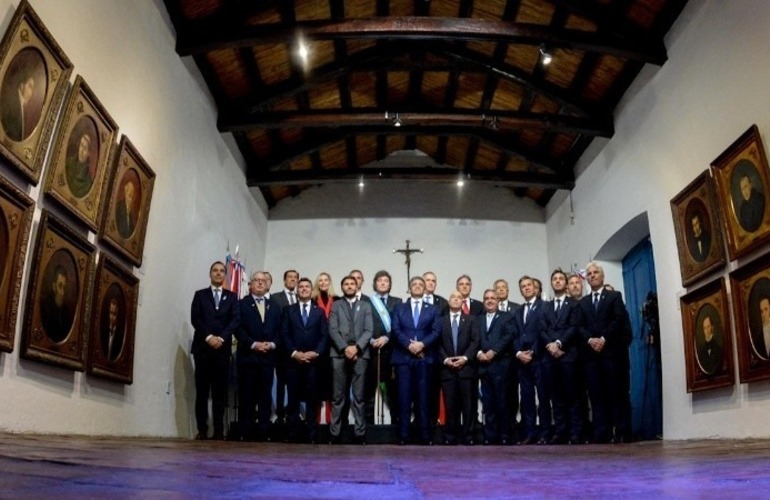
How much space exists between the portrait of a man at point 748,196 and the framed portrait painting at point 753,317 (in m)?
0.34

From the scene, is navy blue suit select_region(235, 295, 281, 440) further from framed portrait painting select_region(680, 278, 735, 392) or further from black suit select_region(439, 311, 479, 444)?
framed portrait painting select_region(680, 278, 735, 392)

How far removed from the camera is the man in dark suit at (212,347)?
21.3 ft

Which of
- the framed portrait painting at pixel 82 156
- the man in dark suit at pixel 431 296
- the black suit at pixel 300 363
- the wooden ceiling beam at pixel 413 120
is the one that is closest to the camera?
the framed portrait painting at pixel 82 156

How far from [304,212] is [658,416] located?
7.04 m

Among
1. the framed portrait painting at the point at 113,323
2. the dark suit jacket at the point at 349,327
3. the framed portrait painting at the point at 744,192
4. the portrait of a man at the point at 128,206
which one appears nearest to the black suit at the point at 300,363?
the dark suit jacket at the point at 349,327

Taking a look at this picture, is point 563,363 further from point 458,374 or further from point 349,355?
point 349,355

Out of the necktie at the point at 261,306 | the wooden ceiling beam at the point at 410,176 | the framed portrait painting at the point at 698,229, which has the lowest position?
the necktie at the point at 261,306

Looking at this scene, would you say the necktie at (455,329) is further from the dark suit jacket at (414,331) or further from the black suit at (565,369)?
the black suit at (565,369)

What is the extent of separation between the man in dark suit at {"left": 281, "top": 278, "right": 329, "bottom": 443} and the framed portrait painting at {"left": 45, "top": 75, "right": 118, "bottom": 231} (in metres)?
2.22

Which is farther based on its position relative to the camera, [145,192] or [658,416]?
[658,416]

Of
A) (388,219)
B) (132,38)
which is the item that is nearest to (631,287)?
(388,219)

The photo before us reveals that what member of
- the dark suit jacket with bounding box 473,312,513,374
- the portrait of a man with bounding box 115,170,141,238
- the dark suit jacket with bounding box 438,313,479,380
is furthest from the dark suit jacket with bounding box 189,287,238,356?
the dark suit jacket with bounding box 473,312,513,374

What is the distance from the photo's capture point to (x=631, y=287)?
369 inches

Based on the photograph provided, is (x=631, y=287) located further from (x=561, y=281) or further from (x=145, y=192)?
(x=145, y=192)
